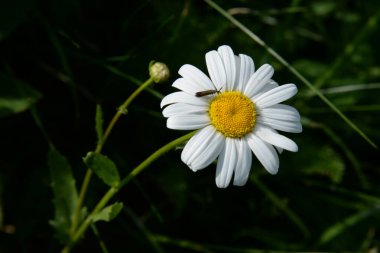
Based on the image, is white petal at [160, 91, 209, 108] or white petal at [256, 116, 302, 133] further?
white petal at [256, 116, 302, 133]

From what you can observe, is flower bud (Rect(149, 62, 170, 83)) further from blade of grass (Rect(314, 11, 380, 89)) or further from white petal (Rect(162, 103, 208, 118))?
blade of grass (Rect(314, 11, 380, 89))

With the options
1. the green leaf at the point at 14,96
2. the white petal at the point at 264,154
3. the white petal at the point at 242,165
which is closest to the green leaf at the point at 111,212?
the white petal at the point at 242,165

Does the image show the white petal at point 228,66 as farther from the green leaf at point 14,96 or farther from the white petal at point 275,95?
the green leaf at point 14,96

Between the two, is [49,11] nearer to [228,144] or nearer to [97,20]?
[97,20]

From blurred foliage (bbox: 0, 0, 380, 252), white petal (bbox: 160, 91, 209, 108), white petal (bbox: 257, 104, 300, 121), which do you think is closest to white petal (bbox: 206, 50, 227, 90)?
white petal (bbox: 160, 91, 209, 108)

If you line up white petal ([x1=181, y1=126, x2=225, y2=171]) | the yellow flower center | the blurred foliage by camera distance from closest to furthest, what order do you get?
white petal ([x1=181, y1=126, x2=225, y2=171]) → the yellow flower center → the blurred foliage

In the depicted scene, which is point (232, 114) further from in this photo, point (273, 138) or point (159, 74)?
point (159, 74)
